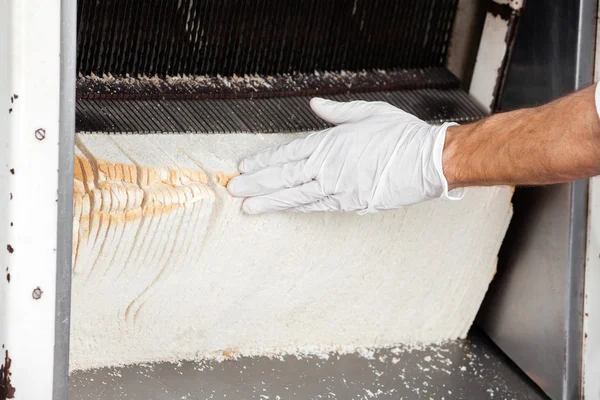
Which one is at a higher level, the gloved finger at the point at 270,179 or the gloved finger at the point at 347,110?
the gloved finger at the point at 347,110

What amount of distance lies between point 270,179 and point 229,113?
0.25 meters

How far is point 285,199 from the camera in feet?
5.51

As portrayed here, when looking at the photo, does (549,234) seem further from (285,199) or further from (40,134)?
(40,134)

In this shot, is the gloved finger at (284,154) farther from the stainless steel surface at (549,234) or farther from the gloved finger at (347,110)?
the stainless steel surface at (549,234)

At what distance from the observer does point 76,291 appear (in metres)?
1.65

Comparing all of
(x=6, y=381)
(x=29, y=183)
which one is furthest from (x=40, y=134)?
(x=6, y=381)

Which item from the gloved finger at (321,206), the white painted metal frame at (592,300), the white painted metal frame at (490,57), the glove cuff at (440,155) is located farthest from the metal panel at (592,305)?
the gloved finger at (321,206)

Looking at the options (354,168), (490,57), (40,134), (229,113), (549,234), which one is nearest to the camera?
(40,134)

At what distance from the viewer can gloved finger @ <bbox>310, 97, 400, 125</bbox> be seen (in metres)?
1.71

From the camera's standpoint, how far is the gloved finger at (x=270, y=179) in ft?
5.41

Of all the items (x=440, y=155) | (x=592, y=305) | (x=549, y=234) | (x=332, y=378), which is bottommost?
(x=332, y=378)

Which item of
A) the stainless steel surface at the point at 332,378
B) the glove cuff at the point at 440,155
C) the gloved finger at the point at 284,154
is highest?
the glove cuff at the point at 440,155

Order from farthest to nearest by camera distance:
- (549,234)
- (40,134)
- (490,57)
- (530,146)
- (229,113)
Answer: (490,57), (549,234), (229,113), (530,146), (40,134)

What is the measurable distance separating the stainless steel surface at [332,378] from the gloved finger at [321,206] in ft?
1.36
